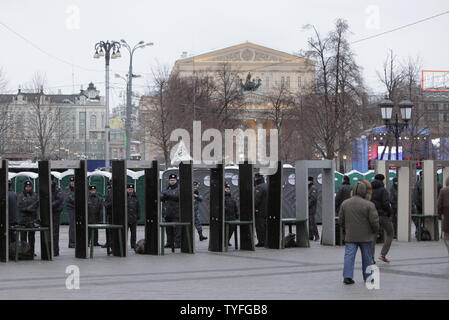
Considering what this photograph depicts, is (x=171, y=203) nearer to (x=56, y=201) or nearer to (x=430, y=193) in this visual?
(x=56, y=201)

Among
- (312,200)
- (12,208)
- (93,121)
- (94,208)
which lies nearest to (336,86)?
(312,200)

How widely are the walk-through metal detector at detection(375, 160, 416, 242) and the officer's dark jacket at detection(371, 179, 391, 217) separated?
206 inches

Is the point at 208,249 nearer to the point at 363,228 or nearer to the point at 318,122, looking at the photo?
the point at 363,228

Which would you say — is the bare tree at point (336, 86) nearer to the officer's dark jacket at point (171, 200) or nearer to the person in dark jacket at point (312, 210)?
the person in dark jacket at point (312, 210)

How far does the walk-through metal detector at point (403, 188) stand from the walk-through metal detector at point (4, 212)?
1037 centimetres

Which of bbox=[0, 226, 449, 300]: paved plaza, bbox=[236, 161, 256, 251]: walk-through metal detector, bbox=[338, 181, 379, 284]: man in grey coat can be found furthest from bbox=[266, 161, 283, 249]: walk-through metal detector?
bbox=[338, 181, 379, 284]: man in grey coat

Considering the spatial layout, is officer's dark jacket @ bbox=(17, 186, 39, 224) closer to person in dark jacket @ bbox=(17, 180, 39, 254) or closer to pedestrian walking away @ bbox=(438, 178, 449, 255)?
person in dark jacket @ bbox=(17, 180, 39, 254)

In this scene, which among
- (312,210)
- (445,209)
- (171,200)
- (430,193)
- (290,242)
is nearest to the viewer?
(445,209)

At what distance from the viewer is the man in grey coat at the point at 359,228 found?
13.2 meters

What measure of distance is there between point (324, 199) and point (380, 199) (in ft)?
13.6

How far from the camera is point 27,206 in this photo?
60.4 ft

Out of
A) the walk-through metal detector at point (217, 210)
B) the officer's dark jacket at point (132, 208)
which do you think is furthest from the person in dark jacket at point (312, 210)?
the officer's dark jacket at point (132, 208)

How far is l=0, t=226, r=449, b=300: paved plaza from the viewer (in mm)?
12031
